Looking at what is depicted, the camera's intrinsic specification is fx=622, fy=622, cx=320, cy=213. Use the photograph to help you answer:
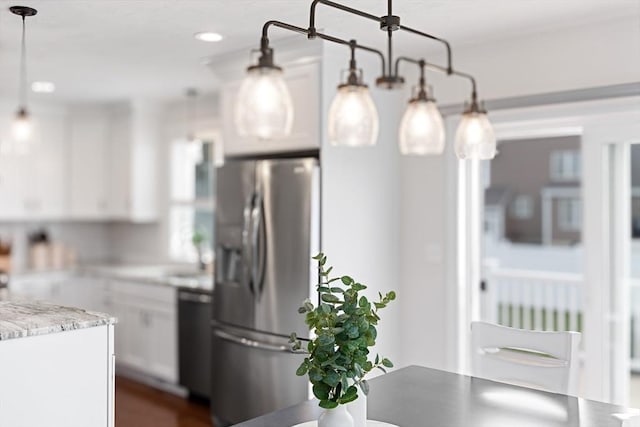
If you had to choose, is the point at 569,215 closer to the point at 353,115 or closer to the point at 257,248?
the point at 257,248

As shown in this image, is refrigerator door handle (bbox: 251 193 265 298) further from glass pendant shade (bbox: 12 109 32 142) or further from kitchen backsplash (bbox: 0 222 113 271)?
kitchen backsplash (bbox: 0 222 113 271)

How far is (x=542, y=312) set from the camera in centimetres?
549

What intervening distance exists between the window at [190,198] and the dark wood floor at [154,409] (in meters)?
1.28

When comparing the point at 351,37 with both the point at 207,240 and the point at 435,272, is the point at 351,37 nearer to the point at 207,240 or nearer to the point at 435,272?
the point at 435,272

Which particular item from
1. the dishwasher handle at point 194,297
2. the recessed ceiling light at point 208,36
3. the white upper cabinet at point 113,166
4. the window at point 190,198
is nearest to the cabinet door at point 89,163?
the white upper cabinet at point 113,166

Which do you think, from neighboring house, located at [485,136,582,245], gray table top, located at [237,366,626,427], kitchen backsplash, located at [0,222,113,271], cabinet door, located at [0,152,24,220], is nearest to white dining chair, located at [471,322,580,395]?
gray table top, located at [237,366,626,427]

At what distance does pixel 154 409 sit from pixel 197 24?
272cm

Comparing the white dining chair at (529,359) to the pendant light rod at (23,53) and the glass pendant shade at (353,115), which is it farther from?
the pendant light rod at (23,53)

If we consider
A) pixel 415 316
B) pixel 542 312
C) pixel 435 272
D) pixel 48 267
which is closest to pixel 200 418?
pixel 415 316

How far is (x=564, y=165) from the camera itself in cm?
984

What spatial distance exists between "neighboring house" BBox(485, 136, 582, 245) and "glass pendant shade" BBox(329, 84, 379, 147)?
24.4 feet

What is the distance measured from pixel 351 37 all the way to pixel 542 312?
3295 millimetres

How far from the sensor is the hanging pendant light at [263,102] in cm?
158

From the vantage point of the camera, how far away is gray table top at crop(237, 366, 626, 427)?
194cm
